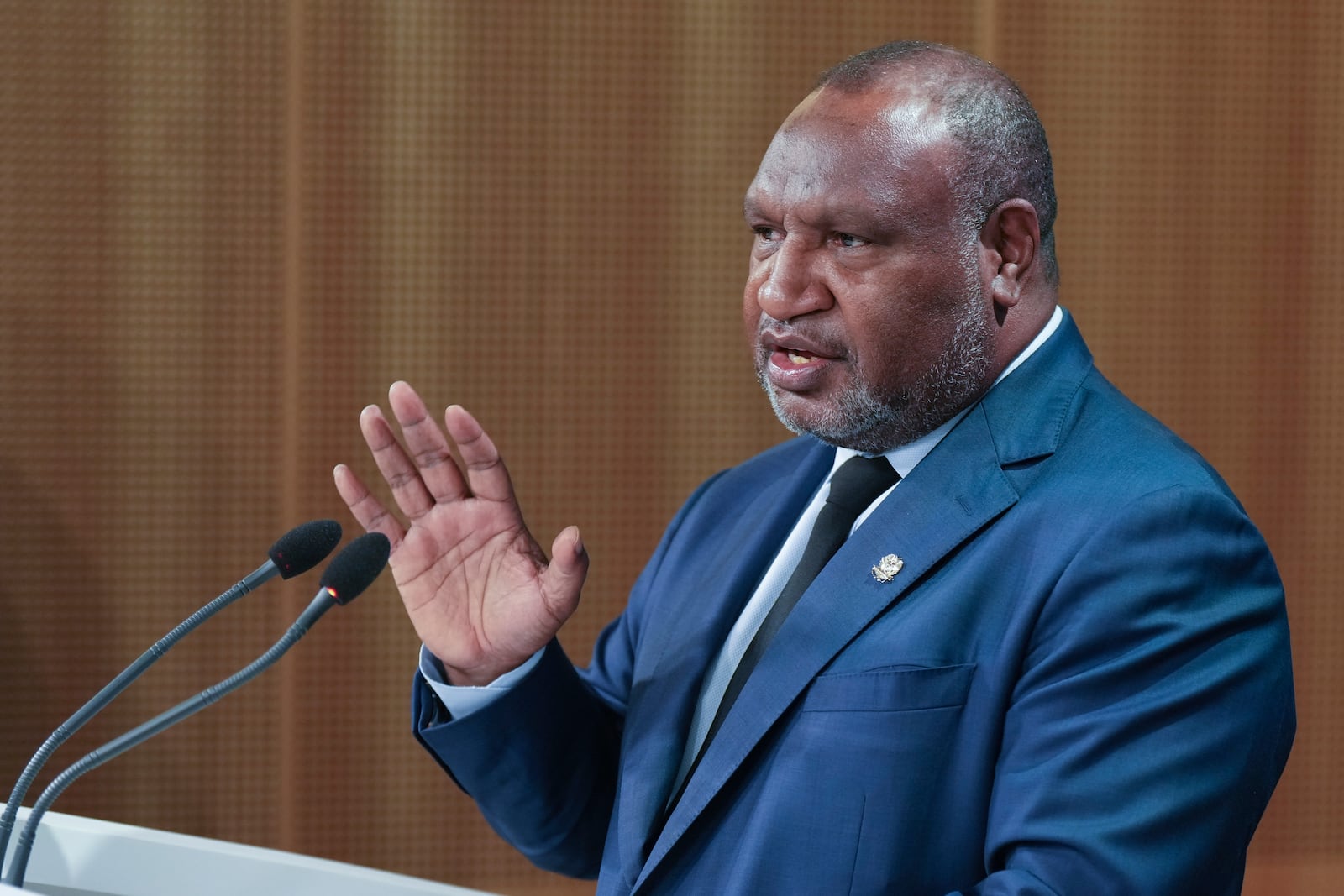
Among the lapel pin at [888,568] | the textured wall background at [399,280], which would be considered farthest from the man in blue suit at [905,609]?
the textured wall background at [399,280]

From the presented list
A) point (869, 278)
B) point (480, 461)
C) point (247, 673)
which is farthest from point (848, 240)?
point (247, 673)

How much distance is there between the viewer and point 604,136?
270 centimetres

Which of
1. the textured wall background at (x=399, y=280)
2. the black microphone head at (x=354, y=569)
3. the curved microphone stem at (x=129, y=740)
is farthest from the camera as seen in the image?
the textured wall background at (x=399, y=280)

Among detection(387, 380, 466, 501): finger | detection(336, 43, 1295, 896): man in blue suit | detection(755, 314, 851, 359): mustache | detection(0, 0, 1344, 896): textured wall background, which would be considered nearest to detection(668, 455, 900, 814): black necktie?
detection(336, 43, 1295, 896): man in blue suit

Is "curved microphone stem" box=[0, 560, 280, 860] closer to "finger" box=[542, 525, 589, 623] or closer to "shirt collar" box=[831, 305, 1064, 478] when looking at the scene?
"finger" box=[542, 525, 589, 623]

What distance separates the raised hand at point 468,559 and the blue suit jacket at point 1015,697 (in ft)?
0.57

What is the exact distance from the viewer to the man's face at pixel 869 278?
4.16 ft

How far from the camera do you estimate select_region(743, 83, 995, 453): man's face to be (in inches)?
49.9

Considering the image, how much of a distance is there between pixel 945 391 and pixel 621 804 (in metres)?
0.54

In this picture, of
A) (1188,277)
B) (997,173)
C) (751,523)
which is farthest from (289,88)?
(1188,277)

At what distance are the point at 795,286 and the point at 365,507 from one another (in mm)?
522

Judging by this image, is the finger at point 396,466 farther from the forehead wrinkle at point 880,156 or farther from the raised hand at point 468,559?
the forehead wrinkle at point 880,156

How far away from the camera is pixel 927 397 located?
131 centimetres

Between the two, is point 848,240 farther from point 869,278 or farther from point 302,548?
point 302,548
